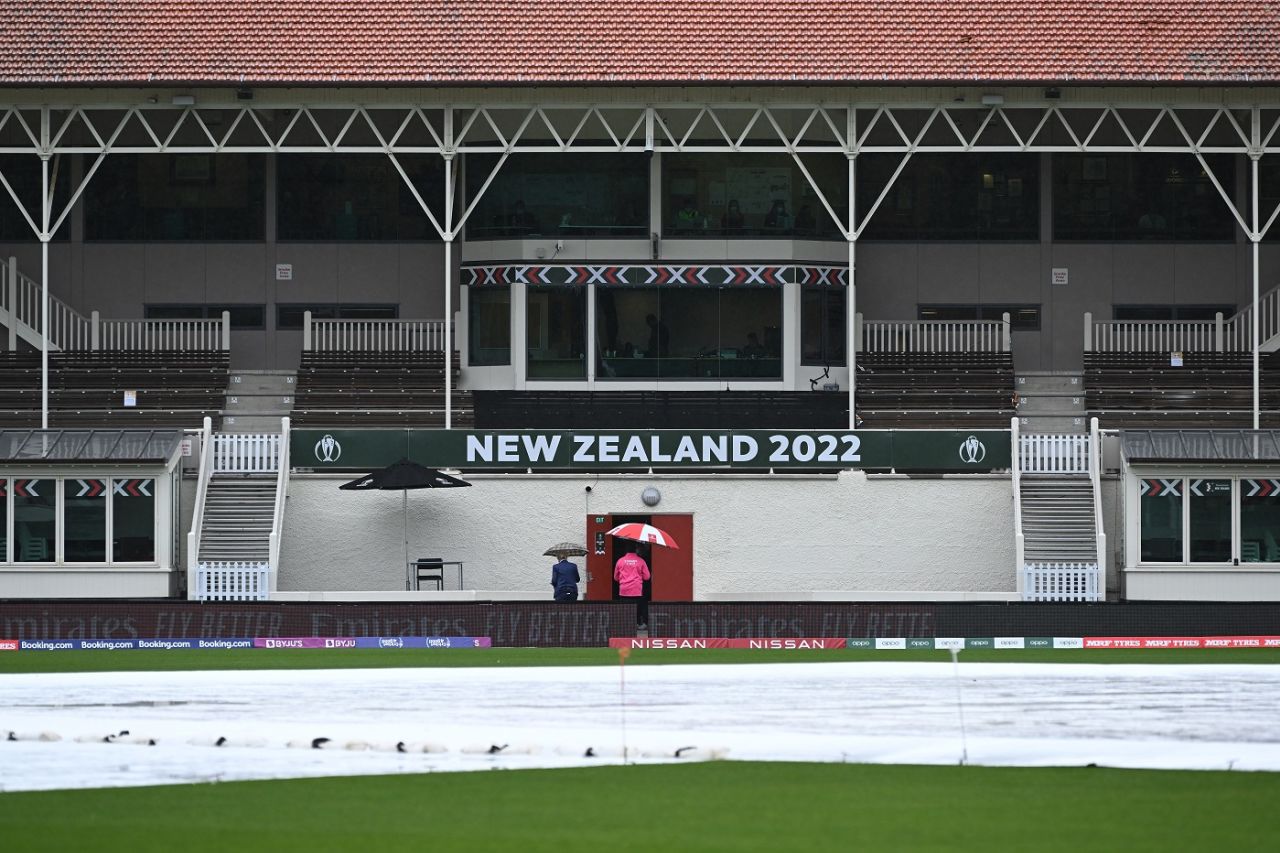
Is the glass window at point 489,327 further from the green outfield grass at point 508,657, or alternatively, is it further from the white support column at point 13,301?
the green outfield grass at point 508,657

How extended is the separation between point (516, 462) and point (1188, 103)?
12.1m

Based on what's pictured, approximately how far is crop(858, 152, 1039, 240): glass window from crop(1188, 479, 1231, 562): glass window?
10.7 metres

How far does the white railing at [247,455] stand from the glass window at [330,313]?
322 inches

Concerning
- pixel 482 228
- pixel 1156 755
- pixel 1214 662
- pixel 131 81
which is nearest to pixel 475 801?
pixel 1156 755

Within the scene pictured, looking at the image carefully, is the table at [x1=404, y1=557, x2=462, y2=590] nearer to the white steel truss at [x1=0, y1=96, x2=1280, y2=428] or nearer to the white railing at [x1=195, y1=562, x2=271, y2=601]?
the white railing at [x1=195, y1=562, x2=271, y2=601]

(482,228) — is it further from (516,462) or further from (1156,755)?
(1156,755)

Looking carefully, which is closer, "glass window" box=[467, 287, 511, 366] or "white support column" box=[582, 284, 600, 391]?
"white support column" box=[582, 284, 600, 391]

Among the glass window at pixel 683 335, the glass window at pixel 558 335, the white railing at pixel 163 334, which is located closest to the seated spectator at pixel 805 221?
the glass window at pixel 683 335

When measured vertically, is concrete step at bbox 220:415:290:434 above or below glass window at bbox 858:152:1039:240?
below

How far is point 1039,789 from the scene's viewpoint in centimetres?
1562

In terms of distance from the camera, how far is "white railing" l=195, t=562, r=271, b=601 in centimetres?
3412

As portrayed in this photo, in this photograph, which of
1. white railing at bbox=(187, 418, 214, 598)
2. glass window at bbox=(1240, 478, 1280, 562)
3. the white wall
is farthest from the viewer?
the white wall

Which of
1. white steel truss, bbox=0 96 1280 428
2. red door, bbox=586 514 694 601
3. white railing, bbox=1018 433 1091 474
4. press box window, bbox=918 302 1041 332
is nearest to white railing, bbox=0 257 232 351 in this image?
white steel truss, bbox=0 96 1280 428

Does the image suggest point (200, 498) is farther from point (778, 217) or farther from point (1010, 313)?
point (1010, 313)
